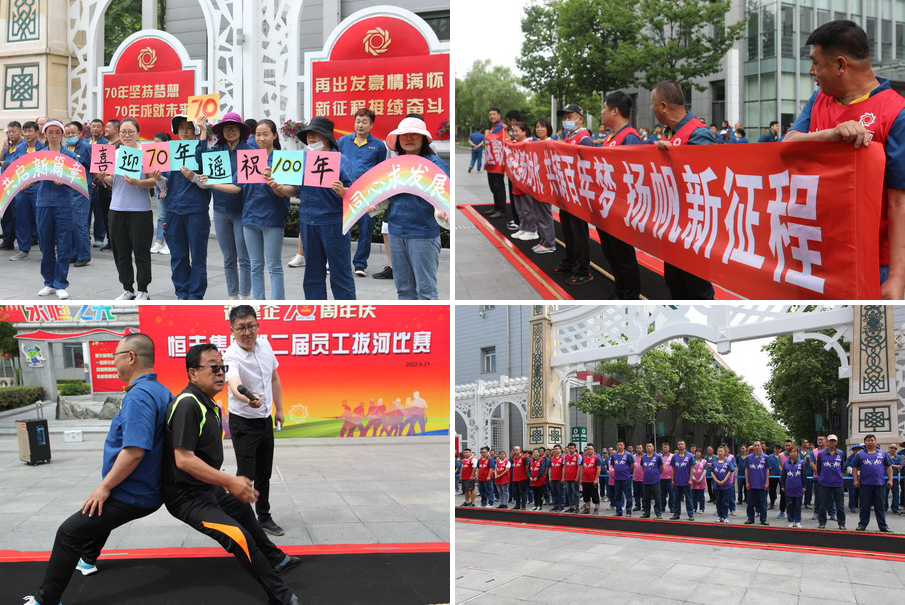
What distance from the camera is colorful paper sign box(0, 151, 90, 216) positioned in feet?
24.6

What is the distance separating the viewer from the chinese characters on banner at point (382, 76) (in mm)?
11414

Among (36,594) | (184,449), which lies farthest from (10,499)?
(184,449)

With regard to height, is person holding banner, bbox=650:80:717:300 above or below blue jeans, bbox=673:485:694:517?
above

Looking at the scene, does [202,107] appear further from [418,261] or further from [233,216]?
[418,261]

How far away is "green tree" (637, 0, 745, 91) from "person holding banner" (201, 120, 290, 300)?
2484cm

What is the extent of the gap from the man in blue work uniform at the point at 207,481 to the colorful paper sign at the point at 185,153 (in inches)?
120

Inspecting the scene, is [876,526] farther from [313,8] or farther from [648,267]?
[313,8]

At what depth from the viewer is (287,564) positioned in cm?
430

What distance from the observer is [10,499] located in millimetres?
6734

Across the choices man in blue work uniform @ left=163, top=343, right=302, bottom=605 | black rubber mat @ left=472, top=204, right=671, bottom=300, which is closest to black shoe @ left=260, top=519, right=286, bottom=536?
man in blue work uniform @ left=163, top=343, right=302, bottom=605

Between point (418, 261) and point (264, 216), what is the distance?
153 centimetres

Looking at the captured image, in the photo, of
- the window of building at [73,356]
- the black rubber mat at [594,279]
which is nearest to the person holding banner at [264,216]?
the black rubber mat at [594,279]

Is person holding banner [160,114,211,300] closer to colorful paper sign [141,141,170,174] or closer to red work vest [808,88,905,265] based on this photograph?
colorful paper sign [141,141,170,174]

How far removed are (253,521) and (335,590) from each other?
586 millimetres
